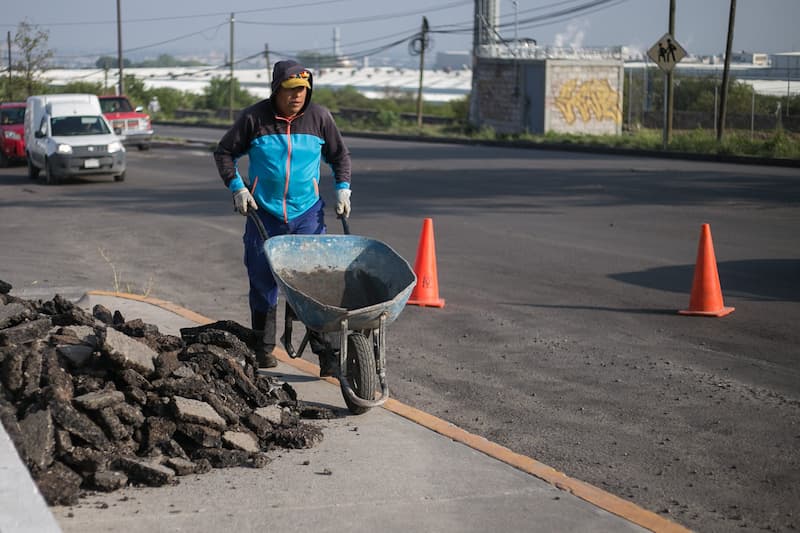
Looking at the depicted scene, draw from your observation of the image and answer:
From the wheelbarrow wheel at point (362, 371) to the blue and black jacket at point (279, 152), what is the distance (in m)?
1.20

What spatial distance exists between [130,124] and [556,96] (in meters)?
20.7

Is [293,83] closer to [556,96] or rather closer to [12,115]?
[12,115]

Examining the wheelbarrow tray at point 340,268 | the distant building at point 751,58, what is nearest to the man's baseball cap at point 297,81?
the wheelbarrow tray at point 340,268

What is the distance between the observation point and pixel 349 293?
6.79m

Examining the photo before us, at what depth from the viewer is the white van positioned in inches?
934

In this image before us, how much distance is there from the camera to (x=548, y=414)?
648 cm

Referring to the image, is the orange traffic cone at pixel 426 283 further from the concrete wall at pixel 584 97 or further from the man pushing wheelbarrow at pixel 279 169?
the concrete wall at pixel 584 97

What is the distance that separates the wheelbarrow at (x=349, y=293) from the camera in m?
6.00

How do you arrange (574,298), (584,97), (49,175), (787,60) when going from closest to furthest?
(574,298) → (49,175) → (584,97) → (787,60)

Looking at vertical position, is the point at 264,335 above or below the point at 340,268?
below

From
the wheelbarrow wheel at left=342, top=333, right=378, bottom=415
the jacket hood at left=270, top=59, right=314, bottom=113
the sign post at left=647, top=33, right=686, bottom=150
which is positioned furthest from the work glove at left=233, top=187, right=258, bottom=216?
the sign post at left=647, top=33, right=686, bottom=150

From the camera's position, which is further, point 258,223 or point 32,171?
point 32,171

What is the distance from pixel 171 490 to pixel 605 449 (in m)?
2.29

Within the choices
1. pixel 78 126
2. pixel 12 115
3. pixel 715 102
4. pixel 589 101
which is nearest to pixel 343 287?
pixel 78 126
